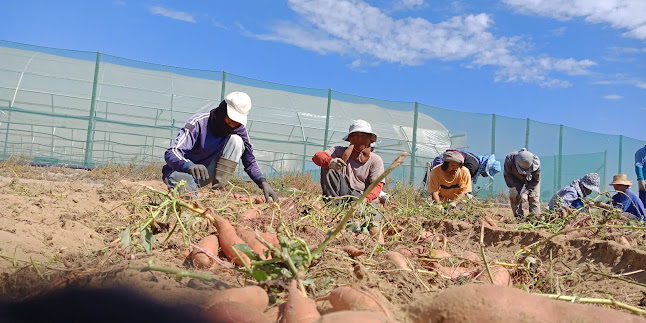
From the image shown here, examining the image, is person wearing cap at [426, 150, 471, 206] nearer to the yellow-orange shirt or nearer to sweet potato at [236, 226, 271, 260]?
the yellow-orange shirt

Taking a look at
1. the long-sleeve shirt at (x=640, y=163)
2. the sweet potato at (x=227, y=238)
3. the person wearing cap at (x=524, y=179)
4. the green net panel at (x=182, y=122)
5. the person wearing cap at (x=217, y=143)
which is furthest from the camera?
the green net panel at (x=182, y=122)

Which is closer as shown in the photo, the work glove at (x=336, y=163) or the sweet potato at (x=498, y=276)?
the sweet potato at (x=498, y=276)

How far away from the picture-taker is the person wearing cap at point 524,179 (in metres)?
6.78

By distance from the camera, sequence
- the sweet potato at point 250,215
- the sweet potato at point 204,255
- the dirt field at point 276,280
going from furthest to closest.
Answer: the sweet potato at point 250,215
the sweet potato at point 204,255
the dirt field at point 276,280

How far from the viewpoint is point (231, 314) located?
1.19 metres

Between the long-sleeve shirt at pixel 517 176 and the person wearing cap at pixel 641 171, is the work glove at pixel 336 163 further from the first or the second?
the person wearing cap at pixel 641 171

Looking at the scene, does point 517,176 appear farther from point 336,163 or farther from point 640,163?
point 336,163

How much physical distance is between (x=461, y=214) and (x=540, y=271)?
2.84 metres

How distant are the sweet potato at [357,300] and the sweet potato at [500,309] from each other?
114 mm

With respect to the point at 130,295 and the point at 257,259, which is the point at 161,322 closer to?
the point at 130,295

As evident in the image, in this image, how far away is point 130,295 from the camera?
1.34 meters

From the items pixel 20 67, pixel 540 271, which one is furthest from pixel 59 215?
pixel 20 67

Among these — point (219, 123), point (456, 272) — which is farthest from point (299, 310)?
point (219, 123)

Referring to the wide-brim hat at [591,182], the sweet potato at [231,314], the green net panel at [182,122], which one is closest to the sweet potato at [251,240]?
the sweet potato at [231,314]
